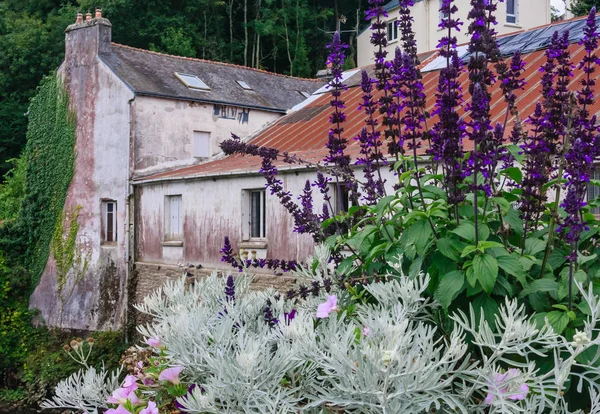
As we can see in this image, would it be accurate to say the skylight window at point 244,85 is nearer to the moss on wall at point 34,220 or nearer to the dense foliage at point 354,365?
the moss on wall at point 34,220

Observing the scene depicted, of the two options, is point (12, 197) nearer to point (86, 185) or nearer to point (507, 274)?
point (86, 185)

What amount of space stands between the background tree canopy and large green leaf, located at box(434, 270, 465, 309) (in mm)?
36363

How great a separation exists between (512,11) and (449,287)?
33.1 metres

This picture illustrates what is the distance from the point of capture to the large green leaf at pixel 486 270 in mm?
2717

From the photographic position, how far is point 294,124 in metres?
20.2

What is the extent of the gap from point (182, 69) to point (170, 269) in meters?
7.63

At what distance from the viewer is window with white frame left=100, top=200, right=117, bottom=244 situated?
2259cm

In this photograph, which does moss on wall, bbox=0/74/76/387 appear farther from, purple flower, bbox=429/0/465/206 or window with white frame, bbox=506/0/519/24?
purple flower, bbox=429/0/465/206

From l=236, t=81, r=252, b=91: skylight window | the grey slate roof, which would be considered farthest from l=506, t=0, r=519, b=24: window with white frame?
l=236, t=81, r=252, b=91: skylight window

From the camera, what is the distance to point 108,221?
22812 millimetres

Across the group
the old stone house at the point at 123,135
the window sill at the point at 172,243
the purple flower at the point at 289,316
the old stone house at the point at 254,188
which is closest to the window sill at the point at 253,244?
the old stone house at the point at 254,188

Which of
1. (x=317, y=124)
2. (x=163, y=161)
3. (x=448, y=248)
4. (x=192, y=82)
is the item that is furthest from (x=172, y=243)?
(x=448, y=248)

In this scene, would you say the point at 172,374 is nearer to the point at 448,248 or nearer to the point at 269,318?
the point at 269,318

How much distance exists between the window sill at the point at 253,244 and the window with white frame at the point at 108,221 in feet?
21.0
